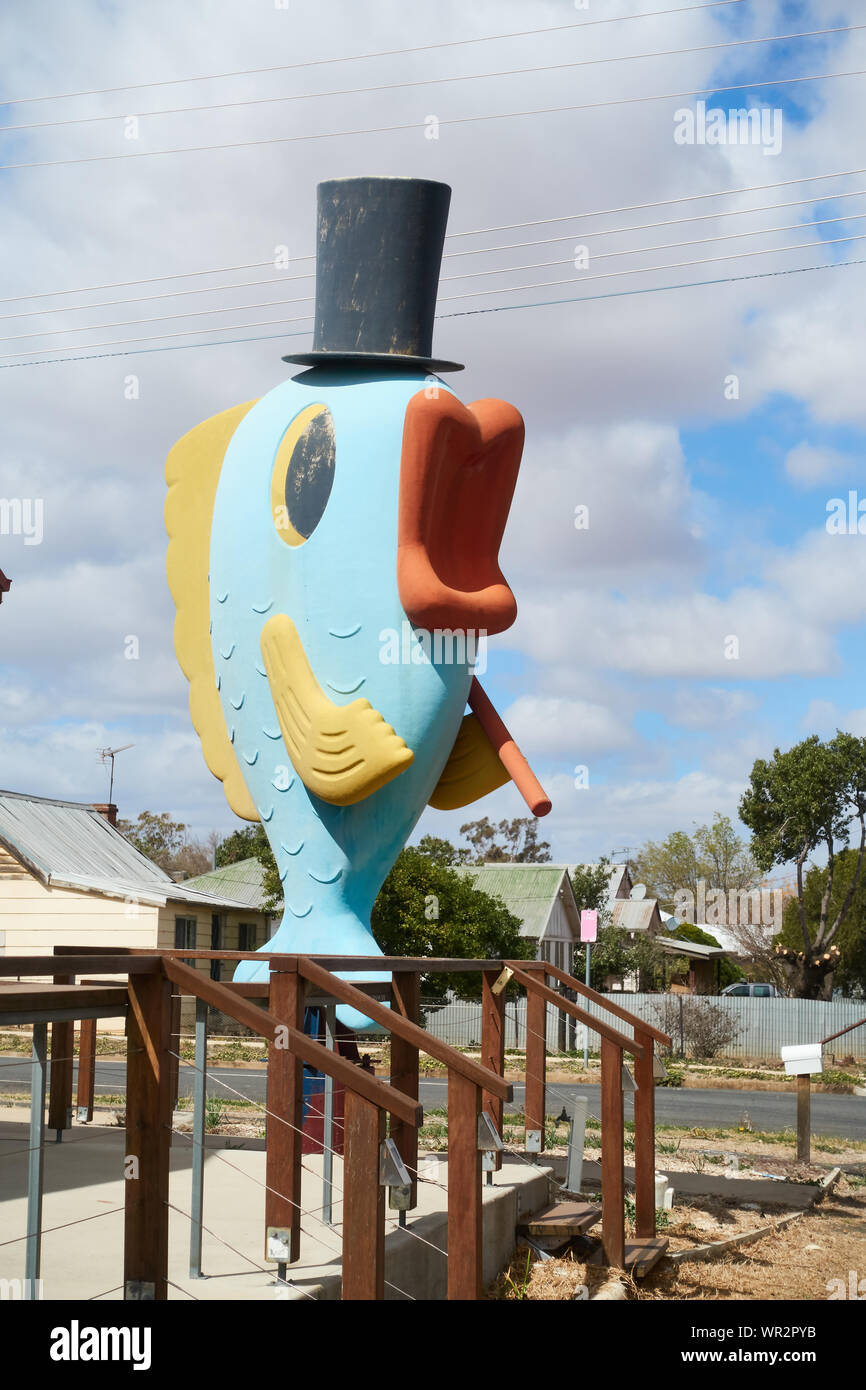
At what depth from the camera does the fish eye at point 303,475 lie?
869 cm

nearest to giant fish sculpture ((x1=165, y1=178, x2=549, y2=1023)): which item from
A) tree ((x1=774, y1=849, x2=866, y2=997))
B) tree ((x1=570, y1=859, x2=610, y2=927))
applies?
tree ((x1=570, y1=859, x2=610, y2=927))

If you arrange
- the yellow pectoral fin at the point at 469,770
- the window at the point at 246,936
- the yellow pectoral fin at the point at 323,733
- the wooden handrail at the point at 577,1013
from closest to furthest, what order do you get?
the wooden handrail at the point at 577,1013
the yellow pectoral fin at the point at 323,733
the yellow pectoral fin at the point at 469,770
the window at the point at 246,936

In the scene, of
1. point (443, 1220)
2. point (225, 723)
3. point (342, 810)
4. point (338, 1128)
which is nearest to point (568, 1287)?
point (443, 1220)

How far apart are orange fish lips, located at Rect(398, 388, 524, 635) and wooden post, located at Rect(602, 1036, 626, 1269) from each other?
2722 millimetres

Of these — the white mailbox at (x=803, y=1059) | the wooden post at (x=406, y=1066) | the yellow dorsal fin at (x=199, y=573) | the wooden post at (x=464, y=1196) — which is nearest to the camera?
the wooden post at (x=464, y=1196)

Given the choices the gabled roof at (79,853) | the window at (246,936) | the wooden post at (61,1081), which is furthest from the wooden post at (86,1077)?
the window at (246,936)

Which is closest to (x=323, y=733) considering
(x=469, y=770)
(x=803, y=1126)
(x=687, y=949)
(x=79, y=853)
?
(x=469, y=770)

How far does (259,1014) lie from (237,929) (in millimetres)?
24048

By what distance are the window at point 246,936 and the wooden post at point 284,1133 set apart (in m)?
22.5

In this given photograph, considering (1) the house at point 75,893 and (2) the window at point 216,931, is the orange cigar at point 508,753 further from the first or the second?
(2) the window at point 216,931

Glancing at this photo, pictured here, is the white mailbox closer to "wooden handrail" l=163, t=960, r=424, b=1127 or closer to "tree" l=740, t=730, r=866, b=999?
"wooden handrail" l=163, t=960, r=424, b=1127

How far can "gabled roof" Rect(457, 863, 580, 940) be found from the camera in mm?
33000

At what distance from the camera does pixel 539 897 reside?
33.8 meters

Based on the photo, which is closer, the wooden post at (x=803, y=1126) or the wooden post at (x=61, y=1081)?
the wooden post at (x=61, y=1081)
